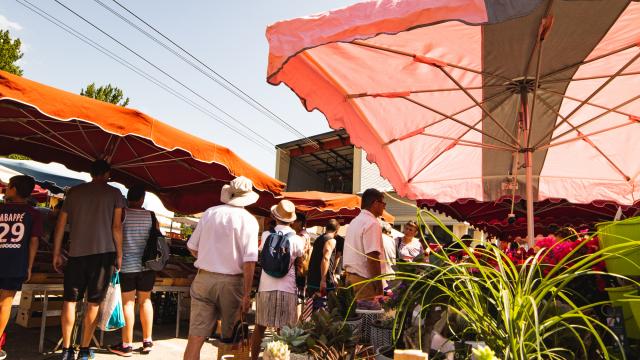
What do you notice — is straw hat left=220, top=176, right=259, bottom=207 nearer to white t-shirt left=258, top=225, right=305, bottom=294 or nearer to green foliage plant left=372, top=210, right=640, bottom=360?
white t-shirt left=258, top=225, right=305, bottom=294

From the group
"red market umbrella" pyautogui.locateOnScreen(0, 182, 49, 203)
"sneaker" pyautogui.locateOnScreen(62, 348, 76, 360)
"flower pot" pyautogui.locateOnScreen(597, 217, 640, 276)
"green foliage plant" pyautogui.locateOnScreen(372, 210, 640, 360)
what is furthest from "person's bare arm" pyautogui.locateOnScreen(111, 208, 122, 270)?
"red market umbrella" pyautogui.locateOnScreen(0, 182, 49, 203)

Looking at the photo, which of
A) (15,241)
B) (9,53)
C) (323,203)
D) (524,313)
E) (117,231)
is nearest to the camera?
(524,313)

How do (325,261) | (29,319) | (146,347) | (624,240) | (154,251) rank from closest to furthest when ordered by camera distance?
(624,240), (154,251), (146,347), (29,319), (325,261)

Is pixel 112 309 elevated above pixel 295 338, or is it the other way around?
pixel 295 338

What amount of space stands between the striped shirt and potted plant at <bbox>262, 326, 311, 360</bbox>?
11.0 ft

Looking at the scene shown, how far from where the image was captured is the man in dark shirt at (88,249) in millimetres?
3904

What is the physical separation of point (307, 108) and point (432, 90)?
1.15 meters

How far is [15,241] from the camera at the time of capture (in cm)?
390

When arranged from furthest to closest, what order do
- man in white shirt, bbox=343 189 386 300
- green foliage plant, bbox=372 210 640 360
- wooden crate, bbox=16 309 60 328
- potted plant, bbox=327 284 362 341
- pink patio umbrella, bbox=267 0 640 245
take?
wooden crate, bbox=16 309 60 328 < man in white shirt, bbox=343 189 386 300 < potted plant, bbox=327 284 362 341 < pink patio umbrella, bbox=267 0 640 245 < green foliage plant, bbox=372 210 640 360

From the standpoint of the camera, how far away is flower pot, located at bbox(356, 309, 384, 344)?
209 cm

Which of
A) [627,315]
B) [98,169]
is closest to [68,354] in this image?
[98,169]

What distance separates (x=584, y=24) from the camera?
269 centimetres

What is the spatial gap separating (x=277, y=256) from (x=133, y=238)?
167 centimetres

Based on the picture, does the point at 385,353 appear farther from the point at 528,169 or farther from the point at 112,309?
the point at 112,309
